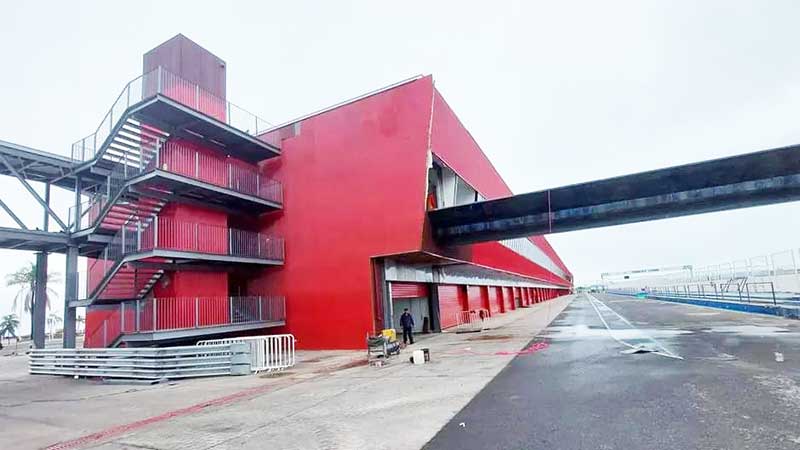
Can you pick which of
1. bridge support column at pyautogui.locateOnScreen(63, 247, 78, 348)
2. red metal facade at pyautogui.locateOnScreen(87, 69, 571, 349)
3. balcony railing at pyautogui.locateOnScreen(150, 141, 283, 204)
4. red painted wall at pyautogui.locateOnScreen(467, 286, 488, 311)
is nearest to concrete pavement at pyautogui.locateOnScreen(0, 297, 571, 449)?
bridge support column at pyautogui.locateOnScreen(63, 247, 78, 348)

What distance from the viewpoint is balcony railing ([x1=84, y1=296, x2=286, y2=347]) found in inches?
619

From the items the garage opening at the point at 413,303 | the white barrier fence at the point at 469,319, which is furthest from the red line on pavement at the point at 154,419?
the white barrier fence at the point at 469,319

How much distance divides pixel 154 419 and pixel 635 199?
16315 mm

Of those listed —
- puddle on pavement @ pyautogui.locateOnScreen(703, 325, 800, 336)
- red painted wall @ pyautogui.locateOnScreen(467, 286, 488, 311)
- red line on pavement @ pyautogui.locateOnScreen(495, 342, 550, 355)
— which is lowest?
puddle on pavement @ pyautogui.locateOnScreen(703, 325, 800, 336)

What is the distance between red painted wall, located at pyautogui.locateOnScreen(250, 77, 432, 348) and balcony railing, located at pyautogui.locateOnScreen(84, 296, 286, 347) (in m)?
1.13

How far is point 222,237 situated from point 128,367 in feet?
21.1

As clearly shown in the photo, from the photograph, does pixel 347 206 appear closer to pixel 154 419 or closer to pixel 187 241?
pixel 187 241

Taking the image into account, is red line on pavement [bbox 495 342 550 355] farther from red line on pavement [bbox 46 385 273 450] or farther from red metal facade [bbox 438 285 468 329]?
red metal facade [bbox 438 285 468 329]

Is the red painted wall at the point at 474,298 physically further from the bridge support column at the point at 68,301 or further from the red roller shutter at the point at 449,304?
the bridge support column at the point at 68,301

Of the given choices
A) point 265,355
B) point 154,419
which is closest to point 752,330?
point 265,355

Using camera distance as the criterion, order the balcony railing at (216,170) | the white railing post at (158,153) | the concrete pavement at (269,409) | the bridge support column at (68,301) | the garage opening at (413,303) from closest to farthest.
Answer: the concrete pavement at (269,409), the white railing post at (158,153), the bridge support column at (68,301), the balcony railing at (216,170), the garage opening at (413,303)

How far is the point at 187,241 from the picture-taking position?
57.1 feet

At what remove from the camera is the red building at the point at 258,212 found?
1683 cm

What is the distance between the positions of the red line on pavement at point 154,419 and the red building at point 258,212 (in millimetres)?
6664
